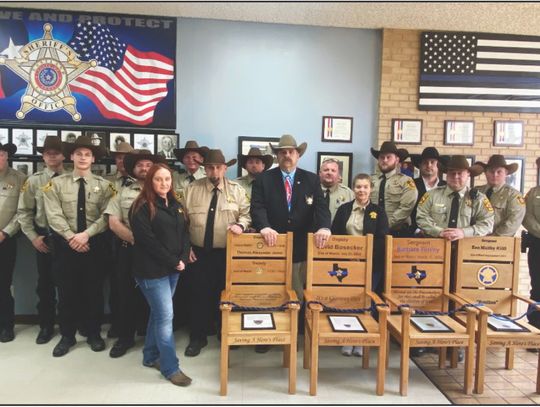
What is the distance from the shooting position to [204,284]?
9.71ft

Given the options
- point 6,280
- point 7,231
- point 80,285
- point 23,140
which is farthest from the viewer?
point 23,140

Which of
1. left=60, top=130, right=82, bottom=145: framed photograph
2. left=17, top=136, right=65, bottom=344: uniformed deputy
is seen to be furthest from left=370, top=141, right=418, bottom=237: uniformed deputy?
left=60, top=130, right=82, bottom=145: framed photograph

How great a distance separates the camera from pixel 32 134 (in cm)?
363

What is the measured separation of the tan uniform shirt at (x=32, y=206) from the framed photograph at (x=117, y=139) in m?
0.71

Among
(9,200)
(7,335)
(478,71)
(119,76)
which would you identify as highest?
(478,71)

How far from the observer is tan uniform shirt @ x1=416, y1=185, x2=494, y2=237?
292 centimetres

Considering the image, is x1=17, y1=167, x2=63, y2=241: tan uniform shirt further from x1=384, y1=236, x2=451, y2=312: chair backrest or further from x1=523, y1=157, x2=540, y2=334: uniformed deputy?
x1=523, y1=157, x2=540, y2=334: uniformed deputy

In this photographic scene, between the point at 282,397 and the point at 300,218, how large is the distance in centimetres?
128

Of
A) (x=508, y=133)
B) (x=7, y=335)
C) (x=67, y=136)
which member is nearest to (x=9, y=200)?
(x=67, y=136)

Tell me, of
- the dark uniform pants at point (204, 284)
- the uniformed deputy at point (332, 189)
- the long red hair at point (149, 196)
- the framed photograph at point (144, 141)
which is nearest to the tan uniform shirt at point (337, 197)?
the uniformed deputy at point (332, 189)

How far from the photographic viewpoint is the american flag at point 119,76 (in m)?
3.70

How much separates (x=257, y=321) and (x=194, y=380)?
61 centimetres

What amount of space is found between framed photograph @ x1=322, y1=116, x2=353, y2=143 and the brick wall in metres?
0.34

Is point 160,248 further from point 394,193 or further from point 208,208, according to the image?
point 394,193
